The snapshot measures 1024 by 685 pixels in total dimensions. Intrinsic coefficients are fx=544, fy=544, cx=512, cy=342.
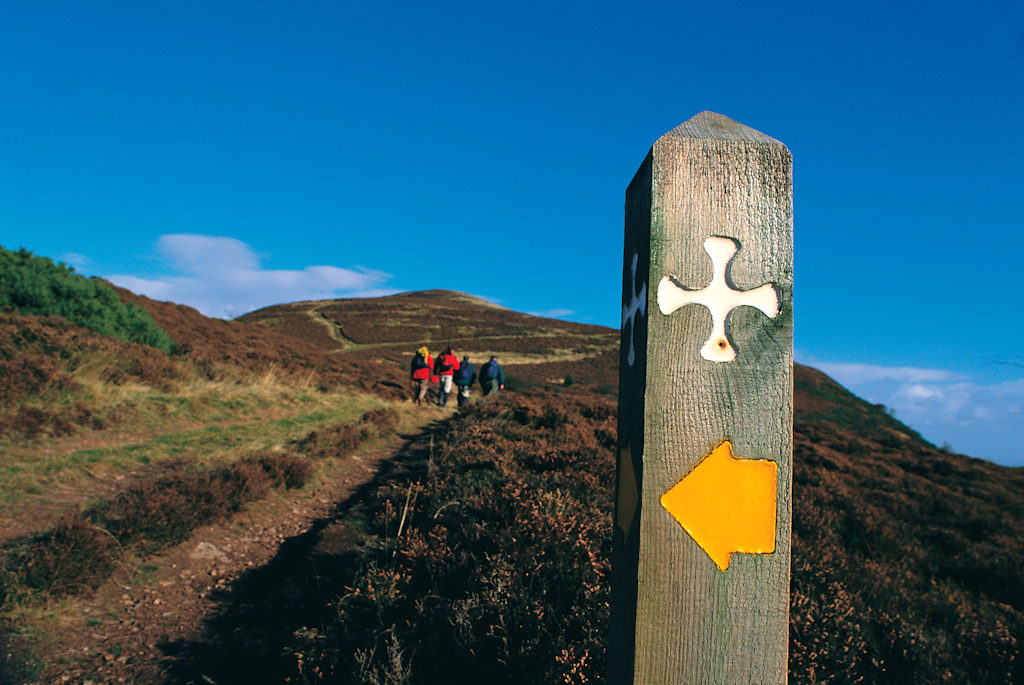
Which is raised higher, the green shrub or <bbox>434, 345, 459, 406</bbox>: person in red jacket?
the green shrub

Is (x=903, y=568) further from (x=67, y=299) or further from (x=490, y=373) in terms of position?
(x=67, y=299)

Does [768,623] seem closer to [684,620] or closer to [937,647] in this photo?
[684,620]

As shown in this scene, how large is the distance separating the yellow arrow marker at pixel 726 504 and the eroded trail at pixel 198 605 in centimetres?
334

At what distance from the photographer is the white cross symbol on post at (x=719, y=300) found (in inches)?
43.8

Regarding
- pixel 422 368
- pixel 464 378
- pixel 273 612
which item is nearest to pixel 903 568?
pixel 273 612

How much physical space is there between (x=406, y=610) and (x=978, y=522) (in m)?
9.43

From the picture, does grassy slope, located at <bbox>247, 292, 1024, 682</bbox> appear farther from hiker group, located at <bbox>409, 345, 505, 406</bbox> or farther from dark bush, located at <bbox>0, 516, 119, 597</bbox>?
hiker group, located at <bbox>409, 345, 505, 406</bbox>

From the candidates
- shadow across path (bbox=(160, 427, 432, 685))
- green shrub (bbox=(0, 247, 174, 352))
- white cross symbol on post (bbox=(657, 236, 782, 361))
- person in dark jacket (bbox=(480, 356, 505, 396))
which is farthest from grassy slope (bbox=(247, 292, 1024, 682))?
green shrub (bbox=(0, 247, 174, 352))

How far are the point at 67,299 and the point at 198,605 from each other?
10.7 meters

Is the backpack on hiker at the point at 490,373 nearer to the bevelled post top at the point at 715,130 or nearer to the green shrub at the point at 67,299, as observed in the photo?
the green shrub at the point at 67,299

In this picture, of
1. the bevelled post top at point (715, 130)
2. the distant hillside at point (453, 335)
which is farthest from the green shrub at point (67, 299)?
the distant hillside at point (453, 335)

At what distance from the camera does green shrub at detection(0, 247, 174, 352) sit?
10984 millimetres

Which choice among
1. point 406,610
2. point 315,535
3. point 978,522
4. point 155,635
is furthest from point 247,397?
point 978,522

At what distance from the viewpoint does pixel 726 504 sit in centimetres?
110
